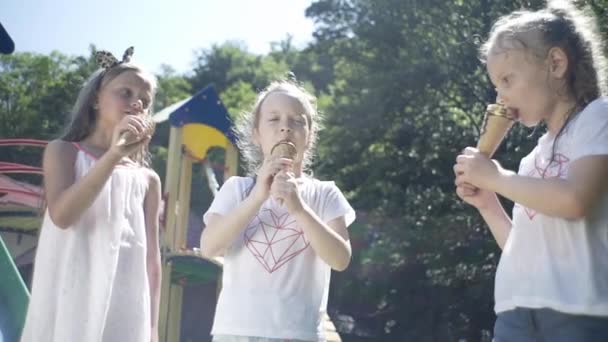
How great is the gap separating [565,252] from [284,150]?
972mm

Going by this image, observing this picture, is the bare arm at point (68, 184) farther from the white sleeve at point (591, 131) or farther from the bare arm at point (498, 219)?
the white sleeve at point (591, 131)

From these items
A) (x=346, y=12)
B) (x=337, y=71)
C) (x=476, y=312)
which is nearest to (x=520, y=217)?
→ (x=476, y=312)

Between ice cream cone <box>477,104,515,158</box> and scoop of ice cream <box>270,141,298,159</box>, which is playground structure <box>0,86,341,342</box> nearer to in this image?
scoop of ice cream <box>270,141,298,159</box>

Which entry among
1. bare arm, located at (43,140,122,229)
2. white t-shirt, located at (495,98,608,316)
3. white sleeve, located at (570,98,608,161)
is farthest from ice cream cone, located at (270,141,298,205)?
white sleeve, located at (570,98,608,161)

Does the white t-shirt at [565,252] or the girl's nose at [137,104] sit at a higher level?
the girl's nose at [137,104]

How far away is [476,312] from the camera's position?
44.3 feet

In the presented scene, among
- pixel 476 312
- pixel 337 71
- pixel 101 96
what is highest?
pixel 337 71

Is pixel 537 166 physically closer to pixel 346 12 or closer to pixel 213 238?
pixel 213 238

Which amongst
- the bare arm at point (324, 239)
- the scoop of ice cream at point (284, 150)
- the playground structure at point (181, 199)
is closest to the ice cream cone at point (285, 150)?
the scoop of ice cream at point (284, 150)

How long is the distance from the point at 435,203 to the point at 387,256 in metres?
1.29

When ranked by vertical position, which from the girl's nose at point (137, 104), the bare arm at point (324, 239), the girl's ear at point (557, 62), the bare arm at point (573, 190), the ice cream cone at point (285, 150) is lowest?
the bare arm at point (324, 239)

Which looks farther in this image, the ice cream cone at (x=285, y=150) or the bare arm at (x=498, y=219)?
the ice cream cone at (x=285, y=150)

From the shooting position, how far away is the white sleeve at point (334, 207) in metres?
2.84

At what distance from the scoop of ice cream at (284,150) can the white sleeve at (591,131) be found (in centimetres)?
92
